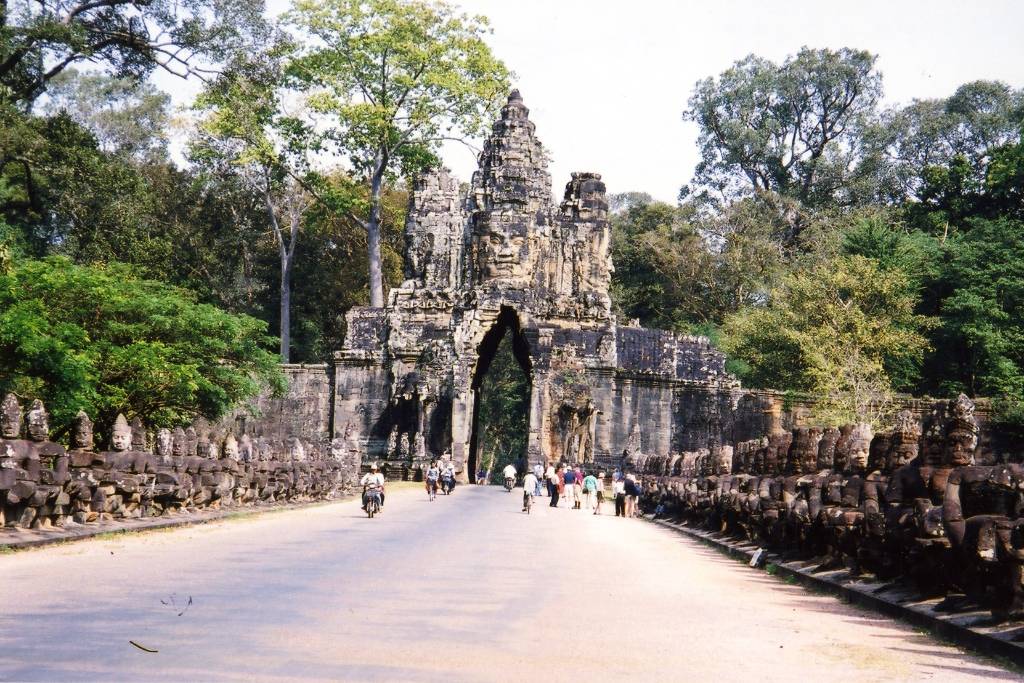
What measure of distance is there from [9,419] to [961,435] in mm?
11482

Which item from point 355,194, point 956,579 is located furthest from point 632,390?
point 956,579

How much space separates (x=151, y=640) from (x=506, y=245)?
5065 centimetres

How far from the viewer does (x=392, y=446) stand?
55.1 meters

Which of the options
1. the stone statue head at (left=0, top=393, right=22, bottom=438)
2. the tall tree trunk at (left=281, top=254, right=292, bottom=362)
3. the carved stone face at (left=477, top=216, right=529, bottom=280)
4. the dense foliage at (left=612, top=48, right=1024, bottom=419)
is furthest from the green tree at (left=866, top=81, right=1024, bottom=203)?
the stone statue head at (left=0, top=393, right=22, bottom=438)

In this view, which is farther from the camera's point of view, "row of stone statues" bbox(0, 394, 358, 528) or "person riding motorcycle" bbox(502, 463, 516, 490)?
"person riding motorcycle" bbox(502, 463, 516, 490)

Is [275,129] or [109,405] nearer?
[109,405]

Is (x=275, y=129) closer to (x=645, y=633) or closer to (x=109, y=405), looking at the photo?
(x=109, y=405)

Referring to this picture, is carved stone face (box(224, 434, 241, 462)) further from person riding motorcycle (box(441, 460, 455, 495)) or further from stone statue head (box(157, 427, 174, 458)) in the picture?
person riding motorcycle (box(441, 460, 455, 495))

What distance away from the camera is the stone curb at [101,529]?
1539cm

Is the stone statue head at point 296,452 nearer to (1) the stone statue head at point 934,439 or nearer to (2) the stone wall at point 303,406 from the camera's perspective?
(2) the stone wall at point 303,406

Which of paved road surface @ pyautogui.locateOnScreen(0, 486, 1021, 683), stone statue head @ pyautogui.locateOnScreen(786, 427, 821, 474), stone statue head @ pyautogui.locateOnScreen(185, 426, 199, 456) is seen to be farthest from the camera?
stone statue head @ pyautogui.locateOnScreen(185, 426, 199, 456)

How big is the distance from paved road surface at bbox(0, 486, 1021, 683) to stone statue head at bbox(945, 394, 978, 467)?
1.77 metres

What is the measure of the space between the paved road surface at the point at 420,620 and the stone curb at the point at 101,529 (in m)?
0.39

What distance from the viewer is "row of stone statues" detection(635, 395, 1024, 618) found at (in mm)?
10586
